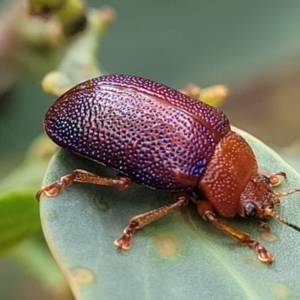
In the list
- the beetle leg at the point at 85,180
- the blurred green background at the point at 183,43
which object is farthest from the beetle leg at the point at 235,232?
the blurred green background at the point at 183,43

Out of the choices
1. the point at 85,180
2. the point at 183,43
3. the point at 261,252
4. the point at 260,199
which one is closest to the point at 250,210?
the point at 260,199

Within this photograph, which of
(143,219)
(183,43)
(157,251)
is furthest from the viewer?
(183,43)

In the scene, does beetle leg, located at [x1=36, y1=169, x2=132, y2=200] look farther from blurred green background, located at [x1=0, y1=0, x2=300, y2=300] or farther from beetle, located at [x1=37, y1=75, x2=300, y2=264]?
blurred green background, located at [x1=0, y1=0, x2=300, y2=300]

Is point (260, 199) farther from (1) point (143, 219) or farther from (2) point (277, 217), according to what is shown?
(1) point (143, 219)

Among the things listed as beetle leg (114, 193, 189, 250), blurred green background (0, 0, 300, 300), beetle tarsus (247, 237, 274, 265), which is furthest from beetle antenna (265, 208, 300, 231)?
blurred green background (0, 0, 300, 300)

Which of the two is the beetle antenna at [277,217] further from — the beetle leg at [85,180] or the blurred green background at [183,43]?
the blurred green background at [183,43]

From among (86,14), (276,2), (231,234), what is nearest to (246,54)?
(276,2)

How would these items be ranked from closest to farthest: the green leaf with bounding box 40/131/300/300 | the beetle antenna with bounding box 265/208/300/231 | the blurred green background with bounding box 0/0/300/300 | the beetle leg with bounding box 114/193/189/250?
the green leaf with bounding box 40/131/300/300, the beetle leg with bounding box 114/193/189/250, the beetle antenna with bounding box 265/208/300/231, the blurred green background with bounding box 0/0/300/300
